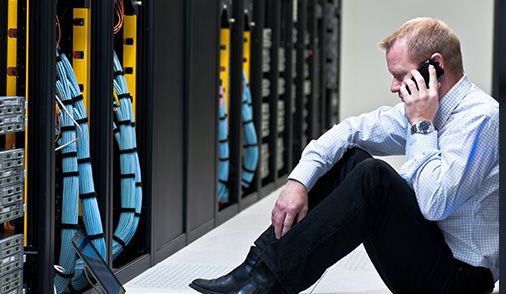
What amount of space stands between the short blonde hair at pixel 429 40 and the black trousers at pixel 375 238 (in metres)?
0.39

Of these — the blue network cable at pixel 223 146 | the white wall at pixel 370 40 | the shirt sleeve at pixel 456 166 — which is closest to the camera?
the shirt sleeve at pixel 456 166

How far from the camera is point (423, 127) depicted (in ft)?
9.34

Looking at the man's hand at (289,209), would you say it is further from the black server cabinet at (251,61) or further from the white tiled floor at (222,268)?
the black server cabinet at (251,61)

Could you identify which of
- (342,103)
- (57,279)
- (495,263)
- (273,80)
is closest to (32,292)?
(57,279)

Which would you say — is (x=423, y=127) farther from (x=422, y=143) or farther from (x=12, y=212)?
(x=12, y=212)

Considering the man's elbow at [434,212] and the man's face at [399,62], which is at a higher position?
the man's face at [399,62]

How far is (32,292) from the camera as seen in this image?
10.5 feet

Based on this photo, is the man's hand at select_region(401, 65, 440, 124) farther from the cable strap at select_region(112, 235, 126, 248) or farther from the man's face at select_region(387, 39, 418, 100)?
the cable strap at select_region(112, 235, 126, 248)

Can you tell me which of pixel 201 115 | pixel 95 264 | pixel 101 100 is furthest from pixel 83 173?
→ pixel 201 115

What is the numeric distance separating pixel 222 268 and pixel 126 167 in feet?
2.34

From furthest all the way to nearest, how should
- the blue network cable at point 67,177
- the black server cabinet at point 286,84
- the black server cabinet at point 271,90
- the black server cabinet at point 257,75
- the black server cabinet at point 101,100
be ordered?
the black server cabinet at point 286,84, the black server cabinet at point 271,90, the black server cabinet at point 257,75, the black server cabinet at point 101,100, the blue network cable at point 67,177

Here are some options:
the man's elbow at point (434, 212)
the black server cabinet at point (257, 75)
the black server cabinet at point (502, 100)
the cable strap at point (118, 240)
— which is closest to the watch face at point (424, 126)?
the man's elbow at point (434, 212)

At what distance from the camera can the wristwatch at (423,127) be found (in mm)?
2840

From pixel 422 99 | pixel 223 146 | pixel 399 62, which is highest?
pixel 399 62
